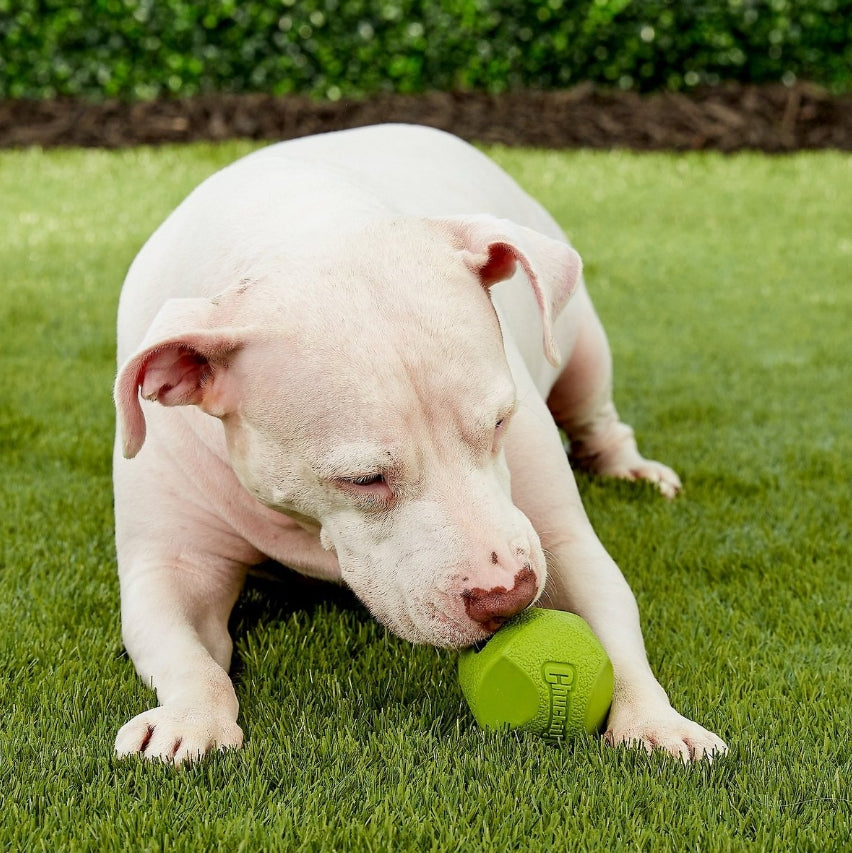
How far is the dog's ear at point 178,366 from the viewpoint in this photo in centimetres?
269

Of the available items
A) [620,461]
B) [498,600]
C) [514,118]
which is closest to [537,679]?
[498,600]

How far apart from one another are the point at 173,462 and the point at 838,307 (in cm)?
536

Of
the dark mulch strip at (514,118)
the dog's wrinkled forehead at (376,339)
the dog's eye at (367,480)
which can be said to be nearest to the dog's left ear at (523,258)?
the dog's wrinkled forehead at (376,339)

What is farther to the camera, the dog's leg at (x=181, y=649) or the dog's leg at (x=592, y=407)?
the dog's leg at (x=592, y=407)

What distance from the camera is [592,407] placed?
16.3 feet

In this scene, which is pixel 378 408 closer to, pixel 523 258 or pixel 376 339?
pixel 376 339

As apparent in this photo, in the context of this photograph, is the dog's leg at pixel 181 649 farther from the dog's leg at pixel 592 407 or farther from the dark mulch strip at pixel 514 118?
the dark mulch strip at pixel 514 118

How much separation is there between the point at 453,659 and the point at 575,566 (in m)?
0.42

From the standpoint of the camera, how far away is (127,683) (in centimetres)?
302

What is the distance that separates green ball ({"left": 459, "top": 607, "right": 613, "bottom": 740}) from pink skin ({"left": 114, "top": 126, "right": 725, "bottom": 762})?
2.9 inches

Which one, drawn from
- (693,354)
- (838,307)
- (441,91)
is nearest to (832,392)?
(693,354)

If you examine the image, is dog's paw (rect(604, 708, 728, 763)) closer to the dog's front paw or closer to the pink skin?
the pink skin

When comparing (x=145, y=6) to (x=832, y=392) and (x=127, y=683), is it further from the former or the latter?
(x=127, y=683)

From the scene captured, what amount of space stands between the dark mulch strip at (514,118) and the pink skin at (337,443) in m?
8.41
